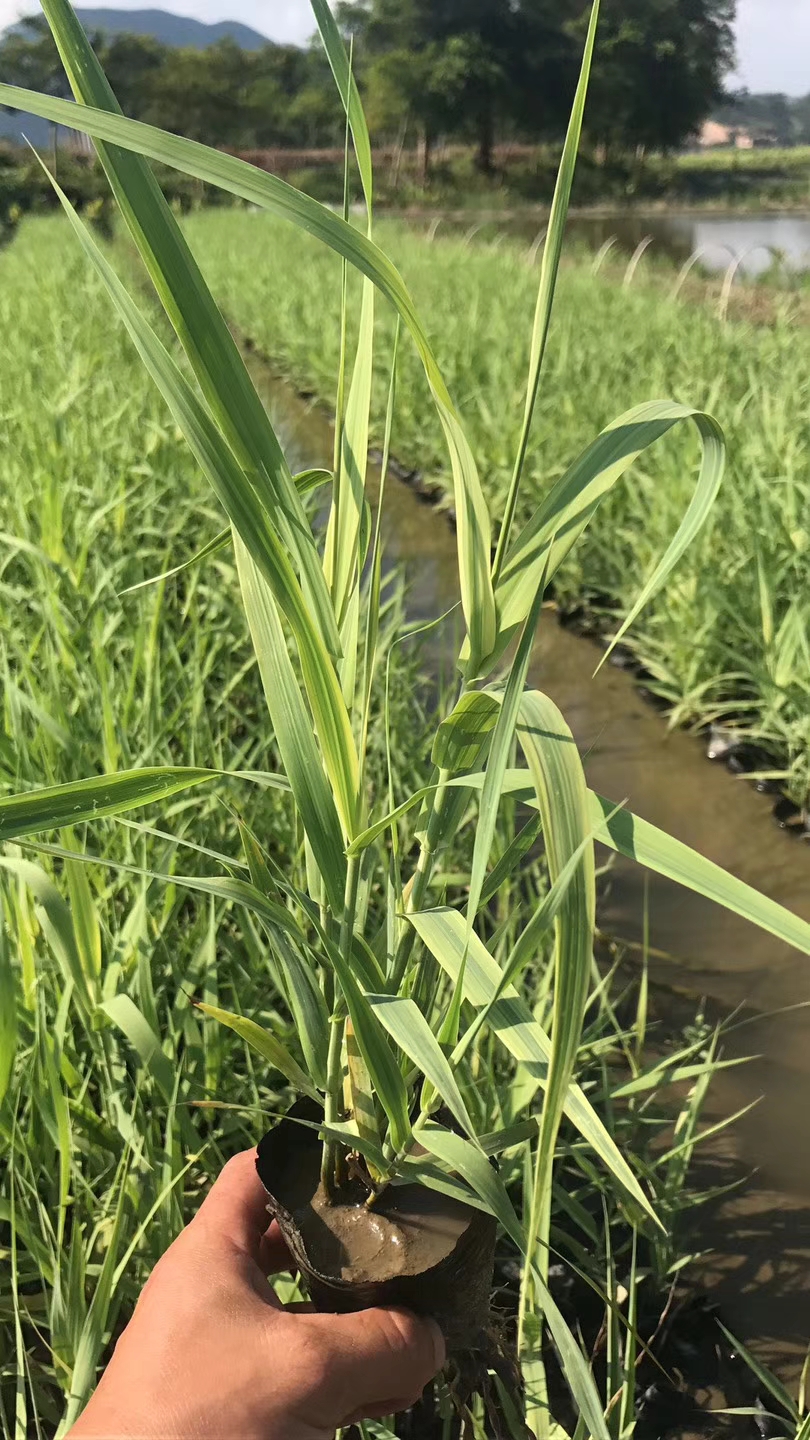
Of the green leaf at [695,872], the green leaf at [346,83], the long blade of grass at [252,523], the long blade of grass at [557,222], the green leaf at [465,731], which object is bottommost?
the green leaf at [695,872]

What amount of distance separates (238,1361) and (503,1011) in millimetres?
304

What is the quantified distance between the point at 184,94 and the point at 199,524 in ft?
162

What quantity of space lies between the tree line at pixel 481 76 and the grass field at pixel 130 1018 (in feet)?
151

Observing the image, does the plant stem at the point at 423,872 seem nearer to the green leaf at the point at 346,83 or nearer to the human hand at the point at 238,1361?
the human hand at the point at 238,1361

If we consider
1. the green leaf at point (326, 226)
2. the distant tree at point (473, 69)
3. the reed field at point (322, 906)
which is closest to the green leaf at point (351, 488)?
the reed field at point (322, 906)

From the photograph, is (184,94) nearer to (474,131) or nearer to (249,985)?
(474,131)

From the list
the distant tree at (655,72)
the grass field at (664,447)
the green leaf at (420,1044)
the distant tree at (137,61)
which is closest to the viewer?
the green leaf at (420,1044)

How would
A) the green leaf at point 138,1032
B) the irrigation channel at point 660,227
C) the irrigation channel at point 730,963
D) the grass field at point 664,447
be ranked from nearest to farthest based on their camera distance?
the green leaf at point 138,1032, the irrigation channel at point 730,963, the grass field at point 664,447, the irrigation channel at point 660,227

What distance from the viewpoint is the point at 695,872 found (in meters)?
0.50

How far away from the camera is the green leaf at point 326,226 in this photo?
1.39 feet

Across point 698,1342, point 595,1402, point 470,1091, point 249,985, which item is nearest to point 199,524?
point 249,985

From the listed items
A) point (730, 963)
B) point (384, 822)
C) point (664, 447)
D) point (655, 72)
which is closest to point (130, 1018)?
point (384, 822)

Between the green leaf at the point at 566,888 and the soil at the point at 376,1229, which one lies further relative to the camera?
the soil at the point at 376,1229

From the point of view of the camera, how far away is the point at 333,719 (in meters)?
0.60
